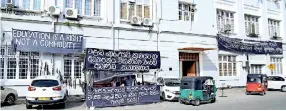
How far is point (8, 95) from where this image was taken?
15.3 m

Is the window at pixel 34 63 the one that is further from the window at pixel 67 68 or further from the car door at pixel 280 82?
the car door at pixel 280 82

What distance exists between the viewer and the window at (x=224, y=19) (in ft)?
86.9

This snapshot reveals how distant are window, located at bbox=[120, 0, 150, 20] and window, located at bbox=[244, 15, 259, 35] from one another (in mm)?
11742

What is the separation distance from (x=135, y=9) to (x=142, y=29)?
1.57 metres

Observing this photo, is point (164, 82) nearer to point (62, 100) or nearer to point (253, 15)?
point (62, 100)

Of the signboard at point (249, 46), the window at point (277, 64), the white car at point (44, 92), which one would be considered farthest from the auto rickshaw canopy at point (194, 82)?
the window at point (277, 64)

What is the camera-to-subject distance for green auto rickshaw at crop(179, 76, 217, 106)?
15742mm

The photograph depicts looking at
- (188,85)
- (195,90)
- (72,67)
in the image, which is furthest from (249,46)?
(72,67)

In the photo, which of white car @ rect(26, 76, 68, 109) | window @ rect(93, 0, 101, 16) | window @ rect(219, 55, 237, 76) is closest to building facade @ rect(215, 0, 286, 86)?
window @ rect(219, 55, 237, 76)

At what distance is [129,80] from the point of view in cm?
1689

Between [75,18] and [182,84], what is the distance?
810 centimetres

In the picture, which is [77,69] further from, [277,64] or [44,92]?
[277,64]

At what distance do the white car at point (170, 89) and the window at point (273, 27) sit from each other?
1731cm

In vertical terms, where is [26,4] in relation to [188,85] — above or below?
above
